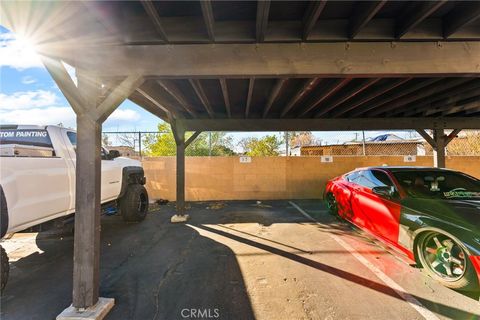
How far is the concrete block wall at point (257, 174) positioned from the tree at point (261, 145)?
5130 millimetres

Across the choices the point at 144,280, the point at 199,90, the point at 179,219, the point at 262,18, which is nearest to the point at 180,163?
the point at 179,219

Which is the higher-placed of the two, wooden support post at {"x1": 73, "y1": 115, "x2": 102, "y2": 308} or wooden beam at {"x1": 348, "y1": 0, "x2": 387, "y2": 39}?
wooden beam at {"x1": 348, "y1": 0, "x2": 387, "y2": 39}

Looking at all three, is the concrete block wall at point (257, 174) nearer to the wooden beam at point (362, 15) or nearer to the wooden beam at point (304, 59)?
the wooden beam at point (304, 59)

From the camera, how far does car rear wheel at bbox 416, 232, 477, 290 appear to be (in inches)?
107

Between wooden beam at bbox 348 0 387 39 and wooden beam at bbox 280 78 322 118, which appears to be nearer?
wooden beam at bbox 348 0 387 39

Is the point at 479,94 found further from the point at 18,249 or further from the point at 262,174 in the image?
the point at 18,249

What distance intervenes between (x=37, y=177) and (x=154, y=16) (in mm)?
2573

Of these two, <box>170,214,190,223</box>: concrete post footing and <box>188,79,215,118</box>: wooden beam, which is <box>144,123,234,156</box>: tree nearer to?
<box>170,214,190,223</box>: concrete post footing

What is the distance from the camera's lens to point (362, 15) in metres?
2.49

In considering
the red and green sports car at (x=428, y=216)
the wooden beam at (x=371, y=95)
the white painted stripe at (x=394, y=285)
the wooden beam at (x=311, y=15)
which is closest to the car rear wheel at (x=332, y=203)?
the red and green sports car at (x=428, y=216)

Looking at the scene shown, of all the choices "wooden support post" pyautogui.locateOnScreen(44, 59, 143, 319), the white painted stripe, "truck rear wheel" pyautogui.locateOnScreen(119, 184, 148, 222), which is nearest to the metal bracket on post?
the white painted stripe

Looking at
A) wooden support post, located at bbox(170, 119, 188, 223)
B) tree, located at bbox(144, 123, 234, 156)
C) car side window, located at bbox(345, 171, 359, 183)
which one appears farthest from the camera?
tree, located at bbox(144, 123, 234, 156)

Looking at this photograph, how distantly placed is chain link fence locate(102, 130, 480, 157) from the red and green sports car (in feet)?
21.1

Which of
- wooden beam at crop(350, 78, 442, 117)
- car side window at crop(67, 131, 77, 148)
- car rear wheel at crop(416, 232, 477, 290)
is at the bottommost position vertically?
car rear wheel at crop(416, 232, 477, 290)
